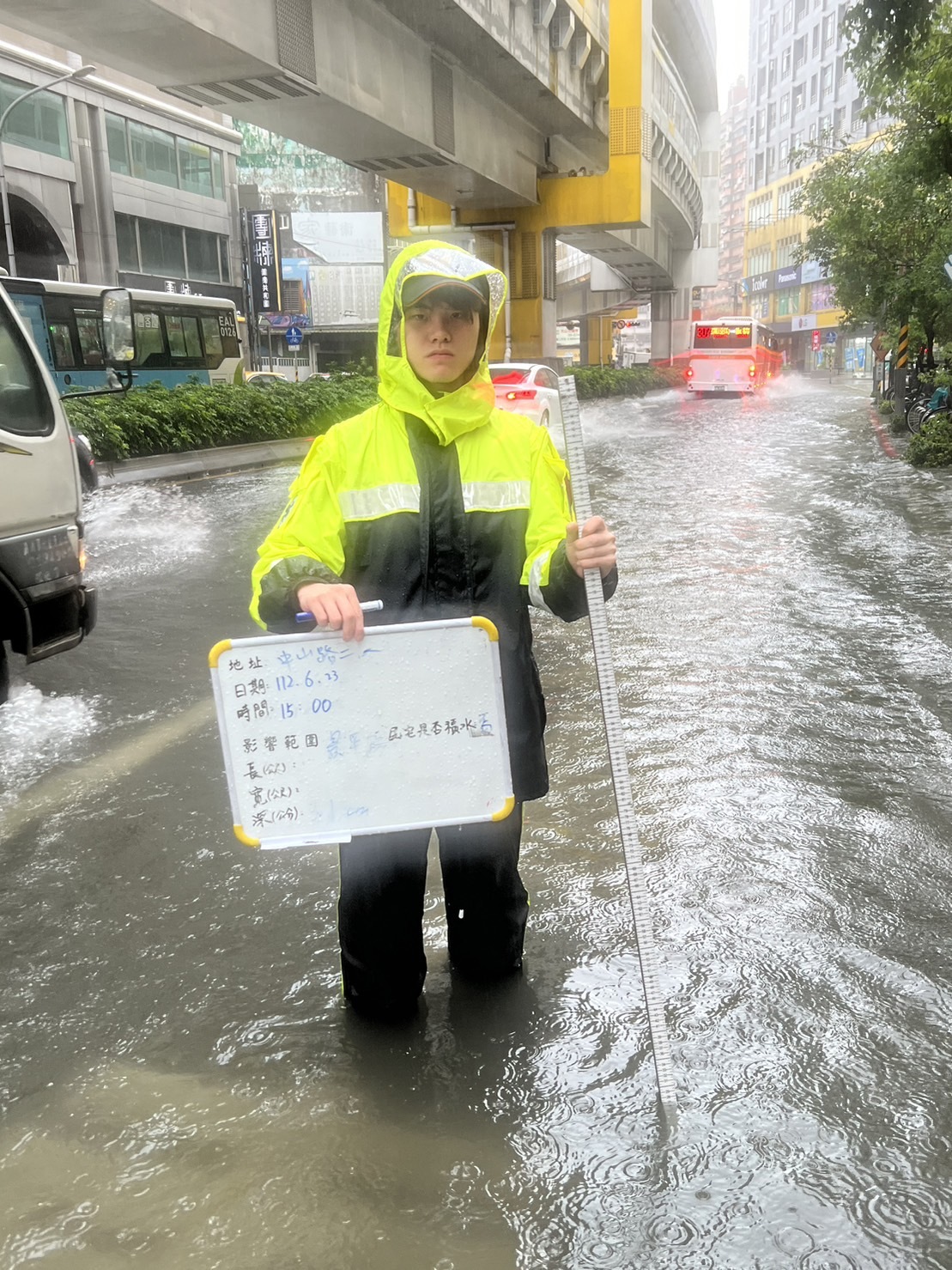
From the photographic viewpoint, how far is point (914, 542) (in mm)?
10273

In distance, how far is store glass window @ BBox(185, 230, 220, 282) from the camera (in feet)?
150

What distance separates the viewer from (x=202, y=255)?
46656 mm

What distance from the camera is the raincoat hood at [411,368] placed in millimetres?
2441

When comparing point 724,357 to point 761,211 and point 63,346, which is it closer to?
point 63,346

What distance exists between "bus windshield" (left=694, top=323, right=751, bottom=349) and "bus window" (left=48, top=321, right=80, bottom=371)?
24712 mm

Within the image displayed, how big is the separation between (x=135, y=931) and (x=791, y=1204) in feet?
6.77

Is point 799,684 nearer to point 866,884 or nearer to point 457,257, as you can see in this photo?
point 866,884

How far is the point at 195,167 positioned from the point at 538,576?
4765cm

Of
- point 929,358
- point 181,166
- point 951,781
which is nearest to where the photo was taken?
point 951,781

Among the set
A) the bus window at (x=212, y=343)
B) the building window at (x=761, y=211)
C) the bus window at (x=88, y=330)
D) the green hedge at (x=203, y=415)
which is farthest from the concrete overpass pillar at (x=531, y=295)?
the building window at (x=761, y=211)

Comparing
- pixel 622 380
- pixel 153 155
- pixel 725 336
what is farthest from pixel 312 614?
pixel 153 155

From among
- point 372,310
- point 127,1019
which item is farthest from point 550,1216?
point 372,310

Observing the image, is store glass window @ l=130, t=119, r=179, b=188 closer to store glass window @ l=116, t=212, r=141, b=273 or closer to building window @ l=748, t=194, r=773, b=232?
store glass window @ l=116, t=212, r=141, b=273

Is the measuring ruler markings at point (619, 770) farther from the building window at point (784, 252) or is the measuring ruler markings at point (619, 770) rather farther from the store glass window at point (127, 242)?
the building window at point (784, 252)
